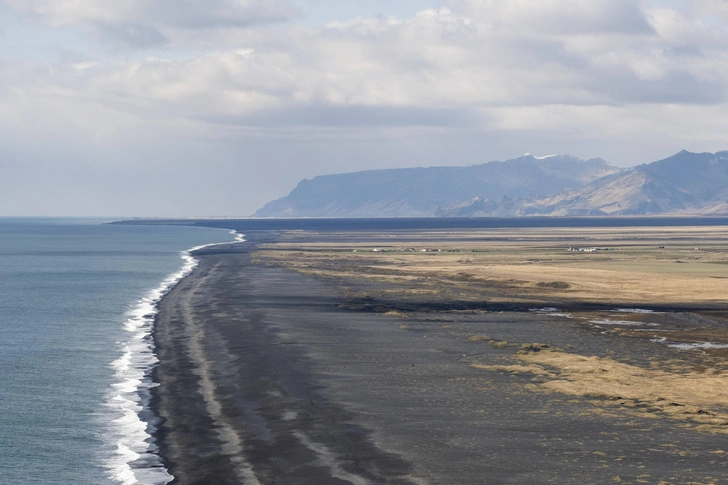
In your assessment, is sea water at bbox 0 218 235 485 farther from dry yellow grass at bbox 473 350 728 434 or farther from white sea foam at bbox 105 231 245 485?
dry yellow grass at bbox 473 350 728 434

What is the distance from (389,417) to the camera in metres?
31.0

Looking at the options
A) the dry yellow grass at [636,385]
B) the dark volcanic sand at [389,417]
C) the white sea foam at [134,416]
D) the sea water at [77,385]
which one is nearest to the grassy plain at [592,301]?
the dry yellow grass at [636,385]

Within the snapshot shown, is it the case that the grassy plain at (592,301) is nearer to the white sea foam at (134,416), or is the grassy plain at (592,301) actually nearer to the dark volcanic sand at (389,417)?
the dark volcanic sand at (389,417)

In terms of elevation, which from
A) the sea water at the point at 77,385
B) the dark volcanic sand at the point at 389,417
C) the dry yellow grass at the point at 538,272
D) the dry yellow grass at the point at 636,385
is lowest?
the sea water at the point at 77,385

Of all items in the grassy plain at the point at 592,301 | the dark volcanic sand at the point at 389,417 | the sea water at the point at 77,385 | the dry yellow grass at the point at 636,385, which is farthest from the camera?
the grassy plain at the point at 592,301

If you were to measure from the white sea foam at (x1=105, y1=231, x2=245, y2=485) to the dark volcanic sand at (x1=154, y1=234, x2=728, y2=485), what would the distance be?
56cm

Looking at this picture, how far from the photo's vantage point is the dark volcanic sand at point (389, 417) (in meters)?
24.6

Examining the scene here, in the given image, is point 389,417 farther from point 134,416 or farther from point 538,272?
point 538,272

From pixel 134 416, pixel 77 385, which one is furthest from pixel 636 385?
pixel 77 385

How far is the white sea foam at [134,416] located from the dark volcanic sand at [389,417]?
56 cm

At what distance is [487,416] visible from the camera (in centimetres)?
3091

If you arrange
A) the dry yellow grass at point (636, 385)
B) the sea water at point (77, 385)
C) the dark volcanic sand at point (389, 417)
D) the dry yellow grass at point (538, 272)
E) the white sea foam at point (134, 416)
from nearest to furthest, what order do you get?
the dark volcanic sand at point (389, 417), the white sea foam at point (134, 416), the sea water at point (77, 385), the dry yellow grass at point (636, 385), the dry yellow grass at point (538, 272)

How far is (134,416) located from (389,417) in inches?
353

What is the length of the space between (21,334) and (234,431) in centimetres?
2974
